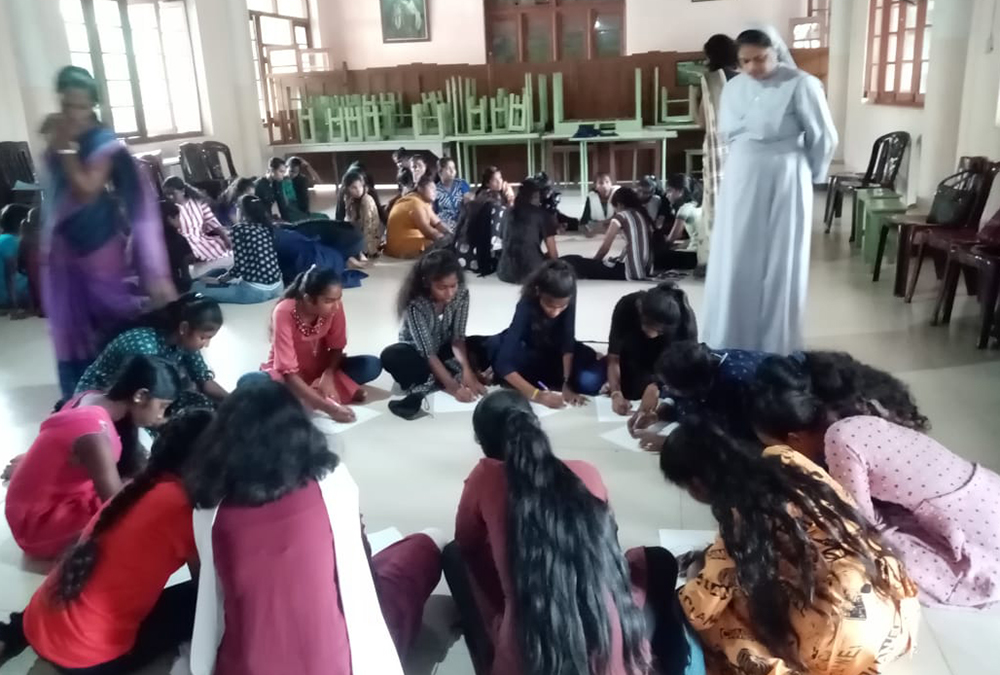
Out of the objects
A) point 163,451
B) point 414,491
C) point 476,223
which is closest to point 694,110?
point 476,223

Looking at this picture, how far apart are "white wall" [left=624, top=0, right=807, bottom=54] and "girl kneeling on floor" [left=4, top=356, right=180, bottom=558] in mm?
9637

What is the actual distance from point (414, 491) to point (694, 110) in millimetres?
6833

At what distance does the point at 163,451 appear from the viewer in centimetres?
159

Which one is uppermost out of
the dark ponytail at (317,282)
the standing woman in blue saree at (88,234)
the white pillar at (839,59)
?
the white pillar at (839,59)

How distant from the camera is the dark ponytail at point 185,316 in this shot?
8.61 ft

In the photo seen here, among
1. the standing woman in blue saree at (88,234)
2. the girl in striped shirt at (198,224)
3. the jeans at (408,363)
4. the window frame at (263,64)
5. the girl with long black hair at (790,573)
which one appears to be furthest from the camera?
the window frame at (263,64)

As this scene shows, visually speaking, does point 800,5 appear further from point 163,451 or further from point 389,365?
point 163,451

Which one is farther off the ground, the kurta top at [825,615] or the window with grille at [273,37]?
the window with grille at [273,37]

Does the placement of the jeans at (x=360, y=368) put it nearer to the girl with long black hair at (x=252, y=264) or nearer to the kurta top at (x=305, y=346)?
the kurta top at (x=305, y=346)

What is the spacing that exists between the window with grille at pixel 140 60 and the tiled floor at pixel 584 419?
13.0ft

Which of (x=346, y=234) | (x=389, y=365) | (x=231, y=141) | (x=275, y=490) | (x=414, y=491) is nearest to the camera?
(x=275, y=490)

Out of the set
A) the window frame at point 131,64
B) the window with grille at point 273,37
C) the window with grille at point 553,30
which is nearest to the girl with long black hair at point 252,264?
the window frame at point 131,64

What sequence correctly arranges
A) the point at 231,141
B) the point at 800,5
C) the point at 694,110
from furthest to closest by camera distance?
the point at 800,5
the point at 231,141
the point at 694,110

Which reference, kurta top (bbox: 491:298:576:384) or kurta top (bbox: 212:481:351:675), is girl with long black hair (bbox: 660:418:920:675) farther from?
kurta top (bbox: 491:298:576:384)
